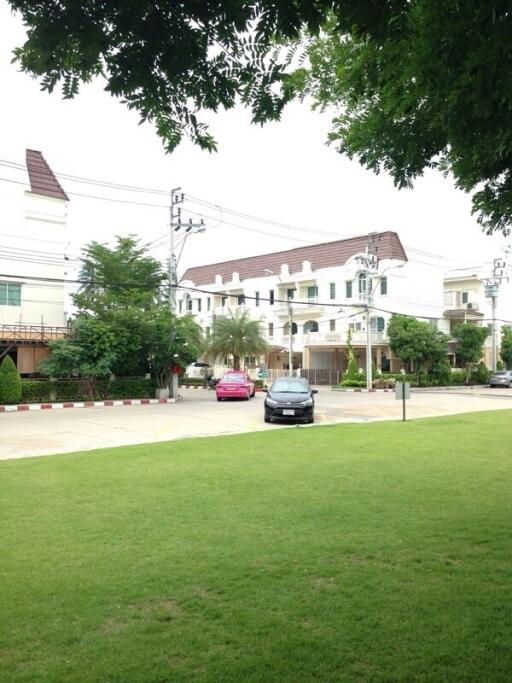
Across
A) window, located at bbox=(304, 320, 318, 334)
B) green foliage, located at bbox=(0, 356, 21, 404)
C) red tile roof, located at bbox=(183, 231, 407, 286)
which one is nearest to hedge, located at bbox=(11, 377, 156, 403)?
green foliage, located at bbox=(0, 356, 21, 404)

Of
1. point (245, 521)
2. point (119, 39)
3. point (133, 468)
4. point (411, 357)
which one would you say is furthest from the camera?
point (411, 357)

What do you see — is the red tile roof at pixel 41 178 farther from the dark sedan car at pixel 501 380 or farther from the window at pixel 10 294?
the dark sedan car at pixel 501 380

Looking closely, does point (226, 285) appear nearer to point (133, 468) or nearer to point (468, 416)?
point (468, 416)

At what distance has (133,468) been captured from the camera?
9.70m

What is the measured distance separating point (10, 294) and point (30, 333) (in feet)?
7.55

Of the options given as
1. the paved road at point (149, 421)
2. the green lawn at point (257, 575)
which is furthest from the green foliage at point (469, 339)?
the green lawn at point (257, 575)

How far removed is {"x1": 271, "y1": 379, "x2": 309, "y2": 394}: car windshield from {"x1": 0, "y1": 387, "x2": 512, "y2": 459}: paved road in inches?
46.5

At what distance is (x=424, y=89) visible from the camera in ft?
14.5

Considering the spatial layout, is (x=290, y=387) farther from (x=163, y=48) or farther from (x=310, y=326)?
(x=310, y=326)

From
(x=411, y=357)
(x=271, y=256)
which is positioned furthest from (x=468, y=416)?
(x=271, y=256)

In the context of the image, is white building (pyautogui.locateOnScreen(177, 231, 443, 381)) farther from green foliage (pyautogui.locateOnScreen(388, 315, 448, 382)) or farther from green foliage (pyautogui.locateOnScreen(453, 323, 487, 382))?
green foliage (pyautogui.locateOnScreen(453, 323, 487, 382))

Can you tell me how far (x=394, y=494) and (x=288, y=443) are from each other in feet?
17.4

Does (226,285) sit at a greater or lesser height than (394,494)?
greater

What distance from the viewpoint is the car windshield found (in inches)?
760
